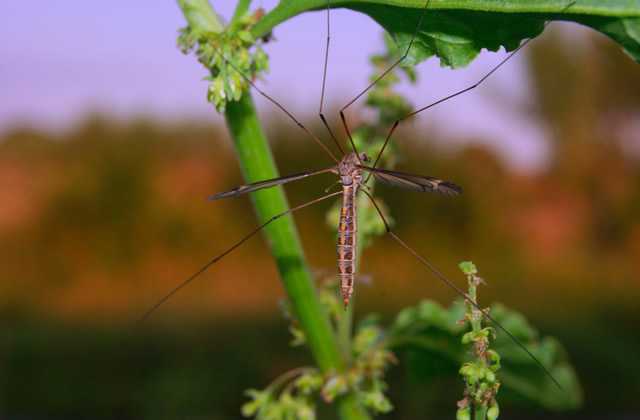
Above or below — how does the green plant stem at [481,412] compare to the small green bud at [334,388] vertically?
below

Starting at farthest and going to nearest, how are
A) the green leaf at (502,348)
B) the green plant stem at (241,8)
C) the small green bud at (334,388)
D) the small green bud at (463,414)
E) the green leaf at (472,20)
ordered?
1. the green leaf at (502,348)
2. the small green bud at (334,388)
3. the green plant stem at (241,8)
4. the green leaf at (472,20)
5. the small green bud at (463,414)

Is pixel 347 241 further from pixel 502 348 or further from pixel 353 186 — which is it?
pixel 502 348

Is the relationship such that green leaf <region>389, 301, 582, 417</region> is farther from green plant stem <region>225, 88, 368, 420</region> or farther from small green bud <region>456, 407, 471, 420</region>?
small green bud <region>456, 407, 471, 420</region>

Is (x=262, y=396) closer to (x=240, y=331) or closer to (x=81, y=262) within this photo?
(x=240, y=331)

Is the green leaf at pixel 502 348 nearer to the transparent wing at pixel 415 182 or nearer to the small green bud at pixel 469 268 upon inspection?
the transparent wing at pixel 415 182

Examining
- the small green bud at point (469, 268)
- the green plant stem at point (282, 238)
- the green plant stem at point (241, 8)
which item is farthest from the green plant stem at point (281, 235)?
the small green bud at point (469, 268)

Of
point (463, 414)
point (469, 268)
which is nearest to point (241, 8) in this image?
point (469, 268)
